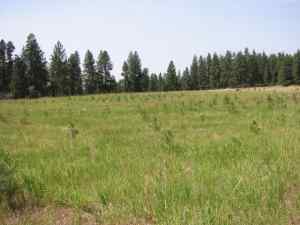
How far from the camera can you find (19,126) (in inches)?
439

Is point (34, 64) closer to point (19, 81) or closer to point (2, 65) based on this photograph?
point (19, 81)

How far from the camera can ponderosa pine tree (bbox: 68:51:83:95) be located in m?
58.1

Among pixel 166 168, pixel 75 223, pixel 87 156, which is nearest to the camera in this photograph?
pixel 75 223

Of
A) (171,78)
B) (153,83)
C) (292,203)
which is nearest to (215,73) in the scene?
(171,78)

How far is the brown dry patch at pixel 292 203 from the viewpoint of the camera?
3358 millimetres

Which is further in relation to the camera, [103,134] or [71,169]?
[103,134]

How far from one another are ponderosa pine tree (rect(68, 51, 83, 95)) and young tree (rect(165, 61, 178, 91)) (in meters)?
21.7

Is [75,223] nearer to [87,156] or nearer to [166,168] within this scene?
[166,168]

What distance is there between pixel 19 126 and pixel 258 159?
8640mm

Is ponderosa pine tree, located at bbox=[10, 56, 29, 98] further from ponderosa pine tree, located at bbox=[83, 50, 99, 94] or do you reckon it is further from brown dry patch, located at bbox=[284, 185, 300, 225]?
brown dry patch, located at bbox=[284, 185, 300, 225]

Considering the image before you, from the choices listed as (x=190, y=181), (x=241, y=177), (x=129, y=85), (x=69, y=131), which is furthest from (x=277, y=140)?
(x=129, y=85)

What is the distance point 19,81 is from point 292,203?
167 feet

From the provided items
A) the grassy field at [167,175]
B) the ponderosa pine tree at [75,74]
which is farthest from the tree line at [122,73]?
the grassy field at [167,175]

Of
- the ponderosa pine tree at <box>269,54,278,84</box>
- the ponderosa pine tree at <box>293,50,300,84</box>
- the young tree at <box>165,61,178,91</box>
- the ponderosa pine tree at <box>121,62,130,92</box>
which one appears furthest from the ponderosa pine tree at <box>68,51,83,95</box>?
the ponderosa pine tree at <box>269,54,278,84</box>
